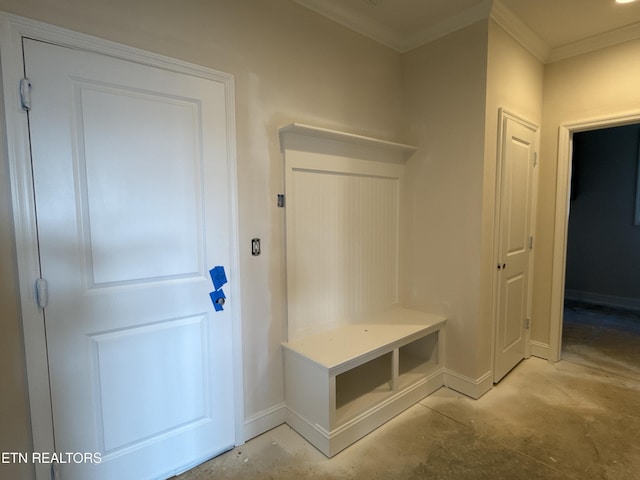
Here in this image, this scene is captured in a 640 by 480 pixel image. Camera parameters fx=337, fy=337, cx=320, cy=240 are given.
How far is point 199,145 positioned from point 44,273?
0.88m

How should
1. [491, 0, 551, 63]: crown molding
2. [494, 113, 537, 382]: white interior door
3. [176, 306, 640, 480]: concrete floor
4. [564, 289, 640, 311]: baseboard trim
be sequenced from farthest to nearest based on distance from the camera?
[564, 289, 640, 311]: baseboard trim → [494, 113, 537, 382]: white interior door → [491, 0, 551, 63]: crown molding → [176, 306, 640, 480]: concrete floor

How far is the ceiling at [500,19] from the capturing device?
7.37 feet

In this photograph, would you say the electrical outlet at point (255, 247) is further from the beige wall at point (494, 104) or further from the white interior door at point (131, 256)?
the beige wall at point (494, 104)

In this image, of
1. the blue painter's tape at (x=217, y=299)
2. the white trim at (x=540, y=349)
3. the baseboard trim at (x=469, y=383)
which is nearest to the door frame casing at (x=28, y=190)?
the blue painter's tape at (x=217, y=299)

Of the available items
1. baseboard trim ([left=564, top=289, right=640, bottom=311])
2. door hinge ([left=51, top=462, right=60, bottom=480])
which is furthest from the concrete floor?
baseboard trim ([left=564, top=289, right=640, bottom=311])

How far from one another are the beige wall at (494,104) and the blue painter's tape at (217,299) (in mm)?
1811

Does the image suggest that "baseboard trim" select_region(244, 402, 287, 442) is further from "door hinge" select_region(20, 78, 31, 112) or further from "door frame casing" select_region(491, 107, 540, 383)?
"door hinge" select_region(20, 78, 31, 112)

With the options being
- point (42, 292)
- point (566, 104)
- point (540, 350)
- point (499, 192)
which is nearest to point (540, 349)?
point (540, 350)

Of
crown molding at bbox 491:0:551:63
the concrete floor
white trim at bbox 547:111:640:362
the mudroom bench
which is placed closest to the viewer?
the concrete floor

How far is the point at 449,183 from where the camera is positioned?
2.55 m

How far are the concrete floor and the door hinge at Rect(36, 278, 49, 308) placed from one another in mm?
1122

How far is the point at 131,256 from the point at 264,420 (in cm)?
128

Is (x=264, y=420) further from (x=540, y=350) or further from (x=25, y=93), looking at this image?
(x=540, y=350)

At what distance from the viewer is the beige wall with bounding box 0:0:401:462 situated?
1.50 meters
